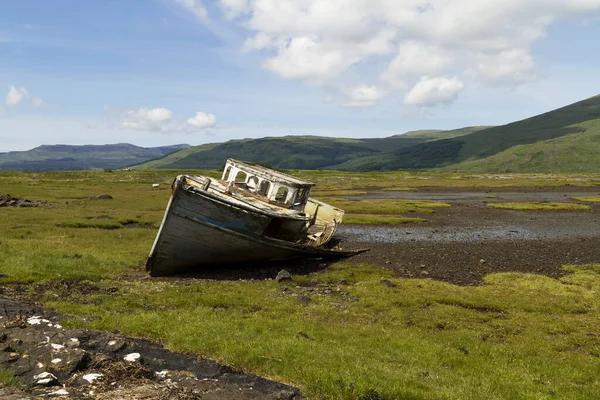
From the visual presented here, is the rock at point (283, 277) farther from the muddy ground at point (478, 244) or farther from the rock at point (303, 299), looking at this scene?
the muddy ground at point (478, 244)

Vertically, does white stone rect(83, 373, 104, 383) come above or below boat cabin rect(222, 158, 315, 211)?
below

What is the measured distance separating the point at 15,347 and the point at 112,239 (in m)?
23.1

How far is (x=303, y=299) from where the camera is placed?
20.5m

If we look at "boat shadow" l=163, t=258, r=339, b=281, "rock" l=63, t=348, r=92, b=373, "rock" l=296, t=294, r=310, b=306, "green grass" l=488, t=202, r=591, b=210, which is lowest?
"boat shadow" l=163, t=258, r=339, b=281

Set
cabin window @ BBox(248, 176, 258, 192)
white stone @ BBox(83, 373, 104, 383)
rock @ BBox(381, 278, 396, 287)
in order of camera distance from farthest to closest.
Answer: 1. cabin window @ BBox(248, 176, 258, 192)
2. rock @ BBox(381, 278, 396, 287)
3. white stone @ BBox(83, 373, 104, 383)

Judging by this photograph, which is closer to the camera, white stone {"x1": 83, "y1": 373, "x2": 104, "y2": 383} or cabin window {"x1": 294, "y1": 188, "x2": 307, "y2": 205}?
white stone {"x1": 83, "y1": 373, "x2": 104, "y2": 383}

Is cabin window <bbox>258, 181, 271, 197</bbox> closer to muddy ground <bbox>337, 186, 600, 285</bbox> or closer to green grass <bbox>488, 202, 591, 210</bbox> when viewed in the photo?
muddy ground <bbox>337, 186, 600, 285</bbox>

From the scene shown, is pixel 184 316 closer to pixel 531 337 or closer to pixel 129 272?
pixel 129 272

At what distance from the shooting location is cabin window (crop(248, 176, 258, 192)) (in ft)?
105

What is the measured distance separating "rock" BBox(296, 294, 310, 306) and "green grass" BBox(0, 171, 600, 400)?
0.36 meters

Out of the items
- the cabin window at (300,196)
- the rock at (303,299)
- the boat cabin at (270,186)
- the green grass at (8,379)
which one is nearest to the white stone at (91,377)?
the green grass at (8,379)

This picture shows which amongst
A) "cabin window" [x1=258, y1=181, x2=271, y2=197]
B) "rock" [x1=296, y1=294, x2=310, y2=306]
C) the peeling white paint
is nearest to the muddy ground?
"cabin window" [x1=258, y1=181, x2=271, y2=197]

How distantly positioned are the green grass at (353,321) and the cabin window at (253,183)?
8.87m

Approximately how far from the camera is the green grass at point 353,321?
11.4 meters
